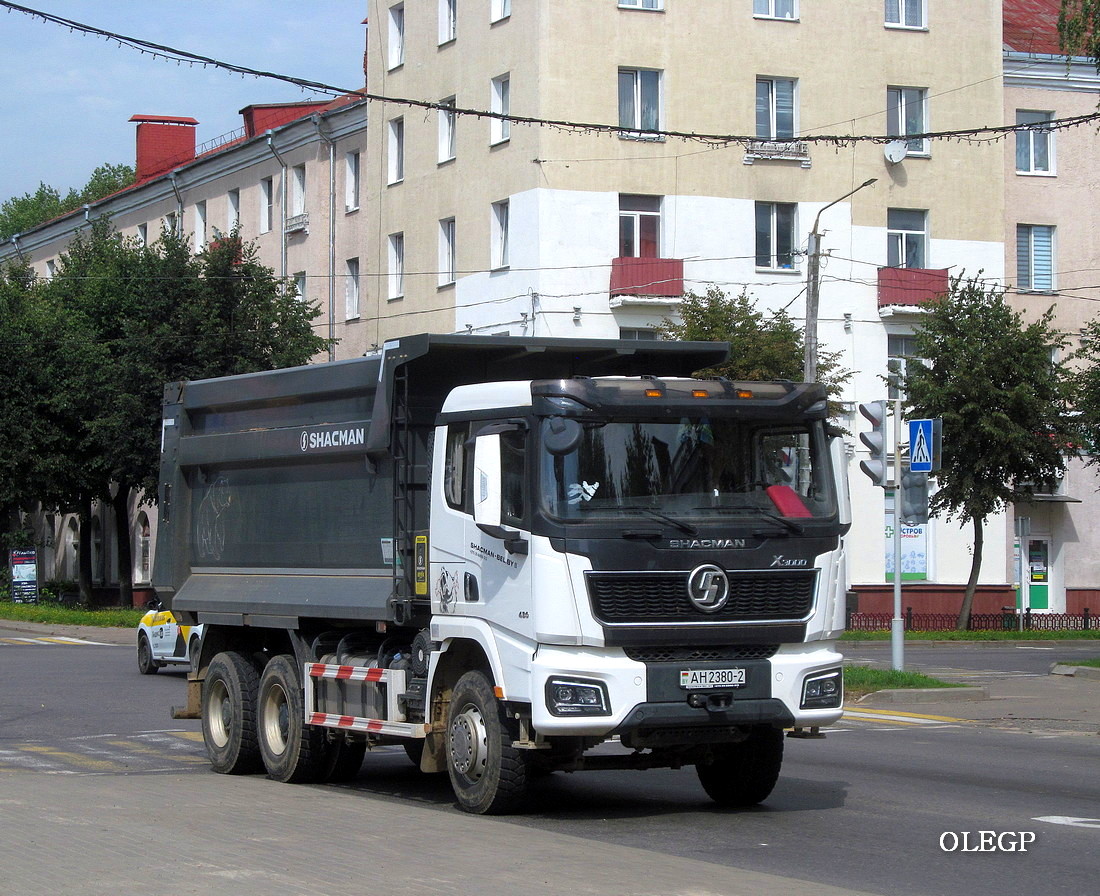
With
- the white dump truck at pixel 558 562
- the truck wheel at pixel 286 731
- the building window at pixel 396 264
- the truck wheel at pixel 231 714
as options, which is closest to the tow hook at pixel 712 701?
the white dump truck at pixel 558 562

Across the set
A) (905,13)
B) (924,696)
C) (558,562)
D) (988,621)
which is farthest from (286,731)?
(905,13)

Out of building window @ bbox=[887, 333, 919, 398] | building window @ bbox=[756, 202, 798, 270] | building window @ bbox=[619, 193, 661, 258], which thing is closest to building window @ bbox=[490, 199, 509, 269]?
building window @ bbox=[619, 193, 661, 258]

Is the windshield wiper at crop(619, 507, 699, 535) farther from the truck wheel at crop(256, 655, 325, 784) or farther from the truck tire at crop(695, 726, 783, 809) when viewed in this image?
the truck wheel at crop(256, 655, 325, 784)

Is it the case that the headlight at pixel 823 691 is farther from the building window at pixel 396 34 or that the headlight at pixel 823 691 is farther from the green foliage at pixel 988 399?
the building window at pixel 396 34

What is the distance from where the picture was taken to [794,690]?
34.6 ft

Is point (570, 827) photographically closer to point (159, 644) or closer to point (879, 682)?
point (879, 682)

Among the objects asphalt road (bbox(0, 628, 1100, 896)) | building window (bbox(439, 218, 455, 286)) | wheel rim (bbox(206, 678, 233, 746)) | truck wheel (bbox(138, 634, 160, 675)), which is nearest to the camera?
asphalt road (bbox(0, 628, 1100, 896))

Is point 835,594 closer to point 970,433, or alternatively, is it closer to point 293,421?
point 293,421

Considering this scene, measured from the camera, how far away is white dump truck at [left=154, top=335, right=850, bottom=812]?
10.1 meters

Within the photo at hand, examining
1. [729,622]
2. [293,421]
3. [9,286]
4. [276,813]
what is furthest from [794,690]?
[9,286]

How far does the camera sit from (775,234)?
42188mm

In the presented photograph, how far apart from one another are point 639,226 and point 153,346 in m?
12.6

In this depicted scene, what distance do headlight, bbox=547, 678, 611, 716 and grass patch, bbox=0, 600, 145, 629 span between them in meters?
31.8

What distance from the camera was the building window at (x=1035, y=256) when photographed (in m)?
45.8
